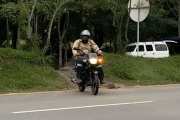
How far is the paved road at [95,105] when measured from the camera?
660 centimetres

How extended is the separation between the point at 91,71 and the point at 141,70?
425cm

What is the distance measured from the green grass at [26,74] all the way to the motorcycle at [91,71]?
1385 millimetres

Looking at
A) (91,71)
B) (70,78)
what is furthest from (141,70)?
(91,71)

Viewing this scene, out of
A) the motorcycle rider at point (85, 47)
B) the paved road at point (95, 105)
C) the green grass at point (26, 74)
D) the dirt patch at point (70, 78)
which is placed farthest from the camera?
the dirt patch at point (70, 78)

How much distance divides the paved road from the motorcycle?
12.7 inches

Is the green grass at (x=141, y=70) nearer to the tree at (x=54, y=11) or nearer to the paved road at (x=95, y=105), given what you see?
the paved road at (x=95, y=105)

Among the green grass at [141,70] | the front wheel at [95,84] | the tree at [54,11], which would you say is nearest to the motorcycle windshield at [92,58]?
the front wheel at [95,84]

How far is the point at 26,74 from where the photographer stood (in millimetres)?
11242

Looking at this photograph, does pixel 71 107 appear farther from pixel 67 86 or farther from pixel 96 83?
pixel 67 86

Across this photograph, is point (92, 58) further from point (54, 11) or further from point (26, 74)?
point (54, 11)

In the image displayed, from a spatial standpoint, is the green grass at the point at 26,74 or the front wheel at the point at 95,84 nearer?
the front wheel at the point at 95,84

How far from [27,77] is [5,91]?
3.96 feet

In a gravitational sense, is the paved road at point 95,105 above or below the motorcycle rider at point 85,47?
below

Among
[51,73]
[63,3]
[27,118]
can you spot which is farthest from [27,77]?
[27,118]
